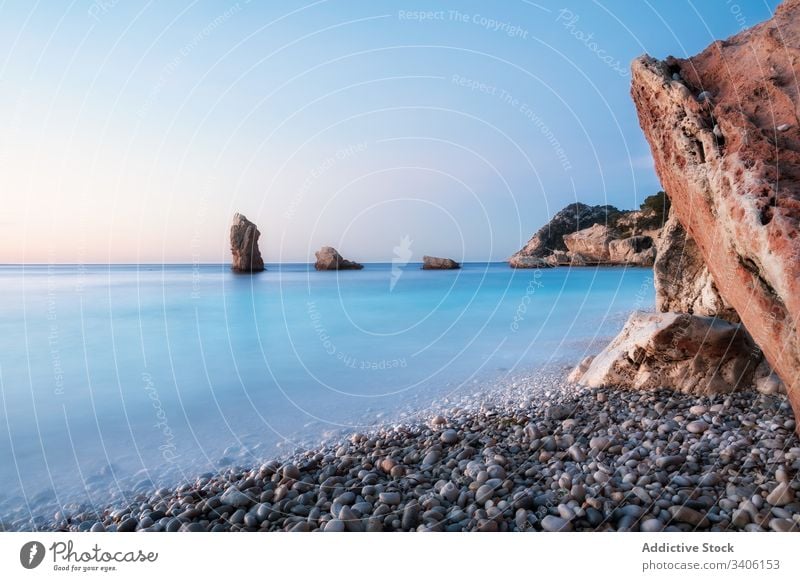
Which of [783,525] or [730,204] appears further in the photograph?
[730,204]

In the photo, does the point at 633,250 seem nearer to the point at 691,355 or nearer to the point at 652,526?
the point at 691,355

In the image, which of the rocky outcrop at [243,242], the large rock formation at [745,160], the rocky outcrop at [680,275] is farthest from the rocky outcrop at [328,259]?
the large rock formation at [745,160]

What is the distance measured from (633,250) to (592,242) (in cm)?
593

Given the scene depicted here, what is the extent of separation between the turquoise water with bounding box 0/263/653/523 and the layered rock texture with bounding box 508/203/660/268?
3674 centimetres

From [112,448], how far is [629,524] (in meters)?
5.38

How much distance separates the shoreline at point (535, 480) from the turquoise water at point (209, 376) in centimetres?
92

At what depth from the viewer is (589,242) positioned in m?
55.5

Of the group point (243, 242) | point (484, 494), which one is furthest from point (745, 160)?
point (243, 242)

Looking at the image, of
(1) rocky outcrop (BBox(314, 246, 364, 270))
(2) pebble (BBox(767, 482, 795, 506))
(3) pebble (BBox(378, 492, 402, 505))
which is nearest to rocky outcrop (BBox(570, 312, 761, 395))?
(2) pebble (BBox(767, 482, 795, 506))

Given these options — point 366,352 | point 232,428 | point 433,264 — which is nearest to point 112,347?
point 366,352

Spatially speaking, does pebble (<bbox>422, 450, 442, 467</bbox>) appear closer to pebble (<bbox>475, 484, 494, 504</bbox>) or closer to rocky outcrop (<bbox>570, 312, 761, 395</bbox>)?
pebble (<bbox>475, 484, 494, 504</bbox>)

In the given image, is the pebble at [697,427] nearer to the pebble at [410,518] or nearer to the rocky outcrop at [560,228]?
the pebble at [410,518]

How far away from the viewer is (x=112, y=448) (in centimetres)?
524
